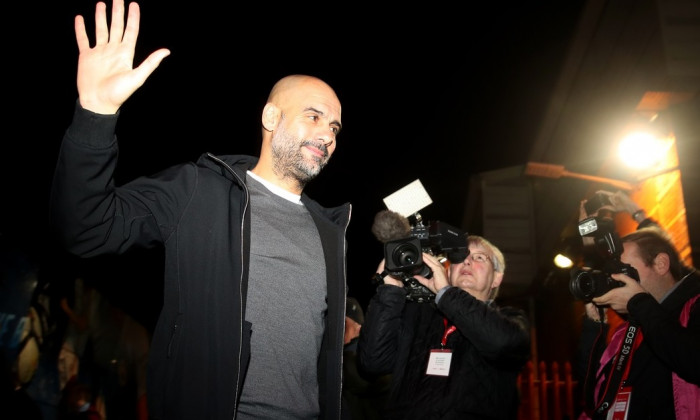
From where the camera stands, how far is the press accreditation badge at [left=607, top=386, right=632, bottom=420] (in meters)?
2.76

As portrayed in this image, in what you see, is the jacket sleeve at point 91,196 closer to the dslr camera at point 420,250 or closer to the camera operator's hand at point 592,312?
the dslr camera at point 420,250

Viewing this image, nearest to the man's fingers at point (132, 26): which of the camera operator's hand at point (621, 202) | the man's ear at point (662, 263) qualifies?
the man's ear at point (662, 263)

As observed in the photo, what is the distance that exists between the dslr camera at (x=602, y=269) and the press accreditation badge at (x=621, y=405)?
582mm

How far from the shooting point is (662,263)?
126 inches

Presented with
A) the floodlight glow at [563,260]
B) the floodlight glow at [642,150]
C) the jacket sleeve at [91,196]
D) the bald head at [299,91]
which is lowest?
the jacket sleeve at [91,196]

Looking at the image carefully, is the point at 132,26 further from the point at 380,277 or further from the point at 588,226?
the point at 588,226

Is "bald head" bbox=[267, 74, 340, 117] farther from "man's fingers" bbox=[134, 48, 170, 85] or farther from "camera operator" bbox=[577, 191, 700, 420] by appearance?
"camera operator" bbox=[577, 191, 700, 420]

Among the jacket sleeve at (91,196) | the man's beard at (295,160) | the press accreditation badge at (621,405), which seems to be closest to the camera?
the jacket sleeve at (91,196)

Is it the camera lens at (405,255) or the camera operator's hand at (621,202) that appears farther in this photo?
the camera operator's hand at (621,202)

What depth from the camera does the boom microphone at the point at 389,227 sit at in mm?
3303

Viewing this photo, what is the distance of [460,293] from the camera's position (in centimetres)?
311

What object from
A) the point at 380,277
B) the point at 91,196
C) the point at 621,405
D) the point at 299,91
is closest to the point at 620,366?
the point at 621,405

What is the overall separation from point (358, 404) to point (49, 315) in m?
6.78

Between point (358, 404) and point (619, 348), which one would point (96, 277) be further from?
point (619, 348)
